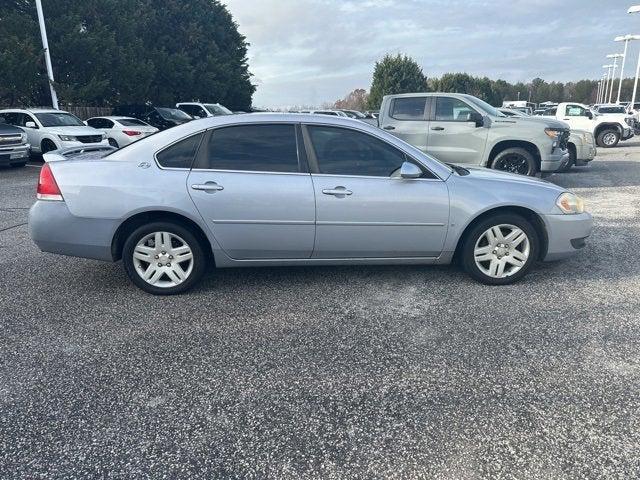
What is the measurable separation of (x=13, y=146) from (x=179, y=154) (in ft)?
36.7

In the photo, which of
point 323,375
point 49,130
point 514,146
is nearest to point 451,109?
point 514,146

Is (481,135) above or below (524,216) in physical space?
above

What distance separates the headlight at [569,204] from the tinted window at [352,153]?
1.53 m

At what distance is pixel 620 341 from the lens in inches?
133

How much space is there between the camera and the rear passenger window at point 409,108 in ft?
31.5

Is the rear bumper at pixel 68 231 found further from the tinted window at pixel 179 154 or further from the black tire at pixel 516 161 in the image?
the black tire at pixel 516 161

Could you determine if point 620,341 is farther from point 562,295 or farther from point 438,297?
point 438,297

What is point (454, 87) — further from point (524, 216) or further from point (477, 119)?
point (524, 216)

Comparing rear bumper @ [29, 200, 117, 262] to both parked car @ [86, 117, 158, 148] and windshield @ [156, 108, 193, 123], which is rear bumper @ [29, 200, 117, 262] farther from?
windshield @ [156, 108, 193, 123]

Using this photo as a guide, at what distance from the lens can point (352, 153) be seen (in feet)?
13.8

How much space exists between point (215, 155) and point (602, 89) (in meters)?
86.0

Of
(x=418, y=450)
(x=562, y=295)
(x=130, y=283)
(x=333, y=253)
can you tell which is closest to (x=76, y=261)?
(x=130, y=283)

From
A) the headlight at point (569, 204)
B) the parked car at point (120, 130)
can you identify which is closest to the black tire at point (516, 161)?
the headlight at point (569, 204)

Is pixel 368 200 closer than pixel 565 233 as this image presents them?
Yes
